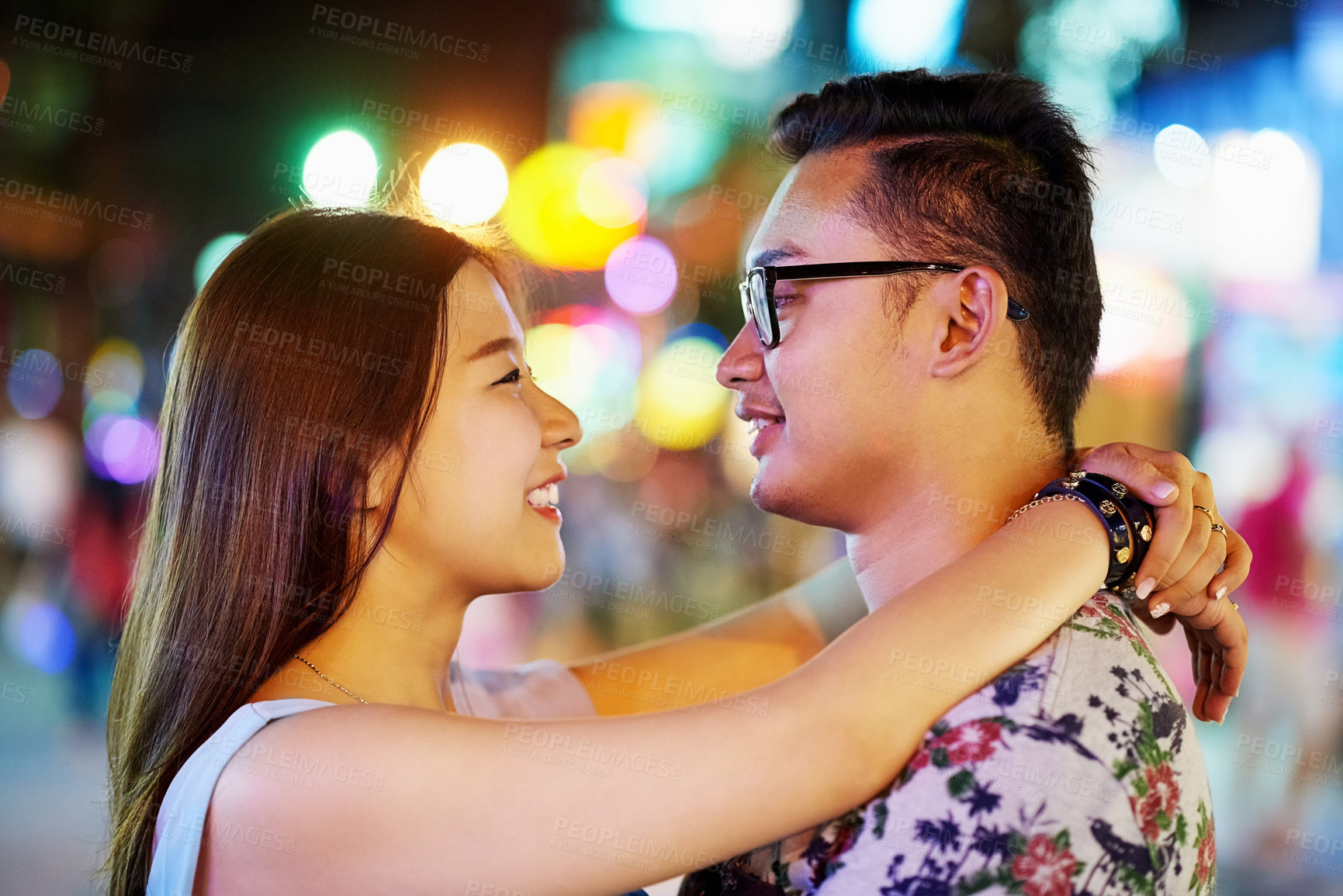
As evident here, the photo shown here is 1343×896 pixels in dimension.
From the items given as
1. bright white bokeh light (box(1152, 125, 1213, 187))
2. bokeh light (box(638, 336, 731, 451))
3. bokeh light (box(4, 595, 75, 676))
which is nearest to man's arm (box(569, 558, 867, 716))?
bokeh light (box(4, 595, 75, 676))

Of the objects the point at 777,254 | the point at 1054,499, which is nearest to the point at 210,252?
the point at 777,254

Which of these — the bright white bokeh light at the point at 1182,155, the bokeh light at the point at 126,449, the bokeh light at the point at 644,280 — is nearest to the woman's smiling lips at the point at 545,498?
the bokeh light at the point at 126,449

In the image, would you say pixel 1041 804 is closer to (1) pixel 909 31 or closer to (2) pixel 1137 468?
(2) pixel 1137 468

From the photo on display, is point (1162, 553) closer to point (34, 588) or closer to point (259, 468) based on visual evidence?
point (259, 468)

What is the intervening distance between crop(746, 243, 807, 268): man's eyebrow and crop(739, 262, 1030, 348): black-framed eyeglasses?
0.02 m

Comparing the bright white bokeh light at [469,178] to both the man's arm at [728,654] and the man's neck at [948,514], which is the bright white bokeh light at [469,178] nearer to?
the man's arm at [728,654]

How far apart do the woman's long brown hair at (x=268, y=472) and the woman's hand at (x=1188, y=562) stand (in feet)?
3.59

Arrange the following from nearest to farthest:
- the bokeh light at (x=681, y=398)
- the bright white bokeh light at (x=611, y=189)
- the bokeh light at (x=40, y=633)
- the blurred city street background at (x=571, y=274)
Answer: the blurred city street background at (x=571, y=274)
the bokeh light at (x=40, y=633)
the bright white bokeh light at (x=611, y=189)
the bokeh light at (x=681, y=398)

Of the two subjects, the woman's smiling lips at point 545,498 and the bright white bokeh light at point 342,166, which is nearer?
the woman's smiling lips at point 545,498

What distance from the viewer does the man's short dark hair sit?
1548mm

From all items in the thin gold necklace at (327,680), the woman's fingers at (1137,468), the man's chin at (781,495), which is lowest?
the thin gold necklace at (327,680)

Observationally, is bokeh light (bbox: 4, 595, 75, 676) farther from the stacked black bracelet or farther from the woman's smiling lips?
the stacked black bracelet

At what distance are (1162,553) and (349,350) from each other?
1246mm

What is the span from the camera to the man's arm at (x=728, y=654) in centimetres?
200
